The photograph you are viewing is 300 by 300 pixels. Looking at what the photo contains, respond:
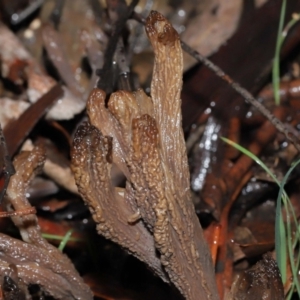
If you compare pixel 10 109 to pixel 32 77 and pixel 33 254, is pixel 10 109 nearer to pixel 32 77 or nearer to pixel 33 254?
pixel 32 77

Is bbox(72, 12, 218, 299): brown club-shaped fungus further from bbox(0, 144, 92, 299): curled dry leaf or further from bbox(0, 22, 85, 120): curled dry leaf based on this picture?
bbox(0, 22, 85, 120): curled dry leaf

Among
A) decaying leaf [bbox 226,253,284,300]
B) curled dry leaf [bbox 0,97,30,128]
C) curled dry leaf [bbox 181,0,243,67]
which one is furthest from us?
curled dry leaf [bbox 181,0,243,67]

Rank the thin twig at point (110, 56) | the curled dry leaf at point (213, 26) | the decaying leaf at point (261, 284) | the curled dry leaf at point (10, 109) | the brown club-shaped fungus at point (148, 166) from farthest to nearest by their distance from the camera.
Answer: the curled dry leaf at point (213, 26)
the curled dry leaf at point (10, 109)
the thin twig at point (110, 56)
the decaying leaf at point (261, 284)
the brown club-shaped fungus at point (148, 166)

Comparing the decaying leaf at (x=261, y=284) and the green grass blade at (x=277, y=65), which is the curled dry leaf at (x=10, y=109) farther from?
the decaying leaf at (x=261, y=284)

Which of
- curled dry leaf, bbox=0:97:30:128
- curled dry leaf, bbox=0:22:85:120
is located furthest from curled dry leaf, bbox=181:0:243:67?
curled dry leaf, bbox=0:97:30:128

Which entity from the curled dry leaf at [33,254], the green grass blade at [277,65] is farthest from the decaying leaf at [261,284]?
the green grass blade at [277,65]
